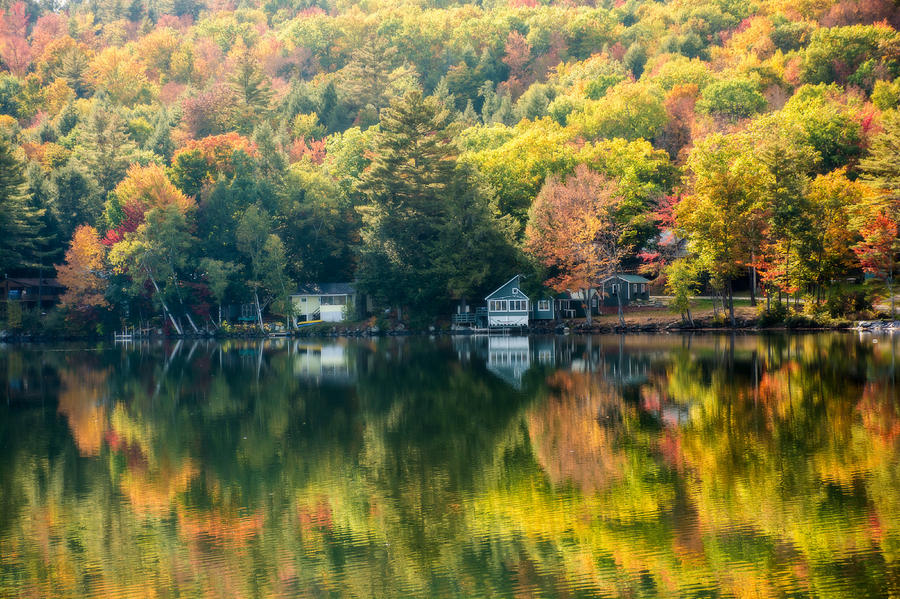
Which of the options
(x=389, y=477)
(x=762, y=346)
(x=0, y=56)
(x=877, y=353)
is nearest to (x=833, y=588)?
(x=389, y=477)

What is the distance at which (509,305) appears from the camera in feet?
228

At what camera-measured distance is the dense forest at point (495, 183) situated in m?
59.8

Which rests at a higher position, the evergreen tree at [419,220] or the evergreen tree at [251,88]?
the evergreen tree at [251,88]

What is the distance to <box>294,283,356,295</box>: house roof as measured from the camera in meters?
79.2

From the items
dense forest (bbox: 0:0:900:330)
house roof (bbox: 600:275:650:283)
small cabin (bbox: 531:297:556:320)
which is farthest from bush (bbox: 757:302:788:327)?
small cabin (bbox: 531:297:556:320)

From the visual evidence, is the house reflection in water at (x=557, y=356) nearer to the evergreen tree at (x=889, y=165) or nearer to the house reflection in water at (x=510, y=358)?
the house reflection in water at (x=510, y=358)

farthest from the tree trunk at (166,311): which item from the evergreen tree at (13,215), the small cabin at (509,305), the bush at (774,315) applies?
the bush at (774,315)

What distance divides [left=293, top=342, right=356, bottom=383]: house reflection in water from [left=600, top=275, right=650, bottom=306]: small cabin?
2245 centimetres

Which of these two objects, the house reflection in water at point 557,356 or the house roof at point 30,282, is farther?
the house roof at point 30,282

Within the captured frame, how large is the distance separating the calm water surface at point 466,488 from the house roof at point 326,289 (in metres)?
44.1

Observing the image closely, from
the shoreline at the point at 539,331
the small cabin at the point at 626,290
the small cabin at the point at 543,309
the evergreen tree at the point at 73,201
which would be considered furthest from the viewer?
the evergreen tree at the point at 73,201

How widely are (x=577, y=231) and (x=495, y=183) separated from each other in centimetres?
1217

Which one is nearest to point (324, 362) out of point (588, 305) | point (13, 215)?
point (588, 305)

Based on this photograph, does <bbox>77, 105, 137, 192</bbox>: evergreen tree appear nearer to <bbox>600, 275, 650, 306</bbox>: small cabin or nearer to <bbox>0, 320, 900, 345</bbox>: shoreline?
<bbox>0, 320, 900, 345</bbox>: shoreline
